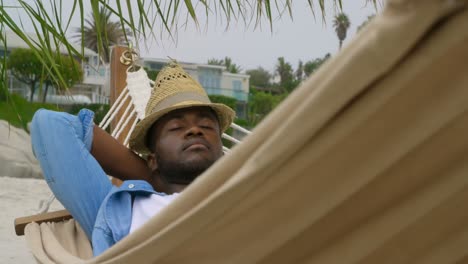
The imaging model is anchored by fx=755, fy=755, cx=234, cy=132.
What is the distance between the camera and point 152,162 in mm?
2133

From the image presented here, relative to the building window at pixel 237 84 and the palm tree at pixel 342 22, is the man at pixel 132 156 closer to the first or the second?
the palm tree at pixel 342 22

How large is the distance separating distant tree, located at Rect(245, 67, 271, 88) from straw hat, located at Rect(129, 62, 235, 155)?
42355 millimetres

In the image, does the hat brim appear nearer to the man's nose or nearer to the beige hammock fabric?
the man's nose

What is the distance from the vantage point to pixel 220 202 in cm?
79

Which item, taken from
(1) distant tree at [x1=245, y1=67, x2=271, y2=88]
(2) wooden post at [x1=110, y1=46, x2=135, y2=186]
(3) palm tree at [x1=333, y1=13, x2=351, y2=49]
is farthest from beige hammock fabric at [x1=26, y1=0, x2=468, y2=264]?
(1) distant tree at [x1=245, y1=67, x2=271, y2=88]

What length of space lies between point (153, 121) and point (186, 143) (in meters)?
0.15

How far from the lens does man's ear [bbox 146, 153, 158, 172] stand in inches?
83.2

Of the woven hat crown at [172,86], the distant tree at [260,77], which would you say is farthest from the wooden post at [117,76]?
the distant tree at [260,77]

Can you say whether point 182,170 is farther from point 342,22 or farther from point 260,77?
point 260,77

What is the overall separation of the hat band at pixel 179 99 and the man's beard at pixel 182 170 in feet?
0.54

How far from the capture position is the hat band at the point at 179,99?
6.83ft

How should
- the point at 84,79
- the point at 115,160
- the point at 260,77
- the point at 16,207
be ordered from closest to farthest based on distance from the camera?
the point at 115,160, the point at 16,207, the point at 84,79, the point at 260,77

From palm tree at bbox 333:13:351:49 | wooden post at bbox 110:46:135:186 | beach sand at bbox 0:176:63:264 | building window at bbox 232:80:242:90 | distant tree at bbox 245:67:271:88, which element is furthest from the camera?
distant tree at bbox 245:67:271:88

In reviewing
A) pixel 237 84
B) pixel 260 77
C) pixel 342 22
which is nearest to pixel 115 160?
pixel 342 22
